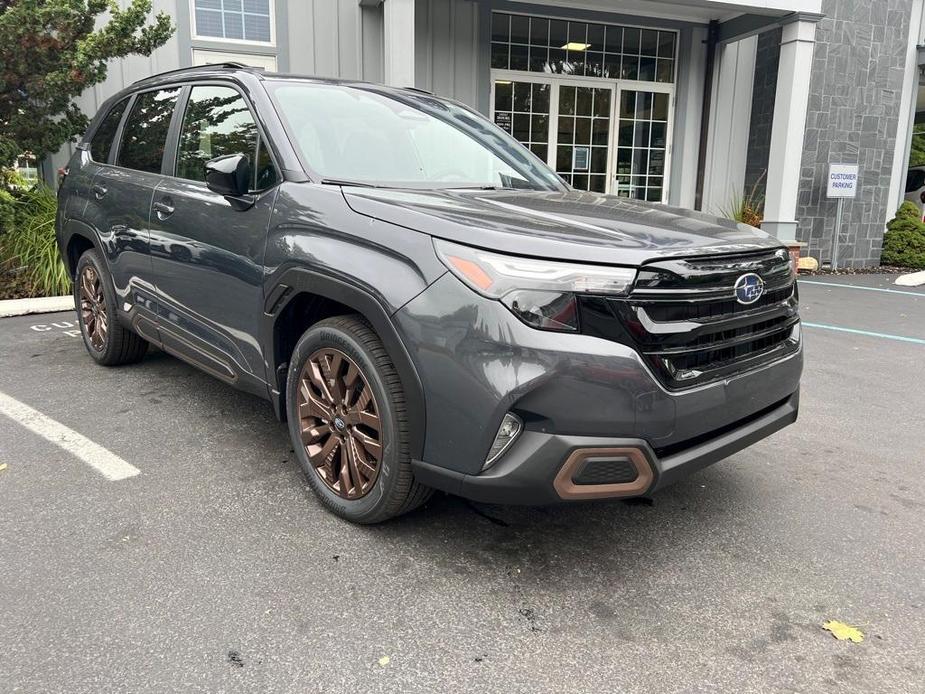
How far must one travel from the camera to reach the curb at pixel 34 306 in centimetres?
670

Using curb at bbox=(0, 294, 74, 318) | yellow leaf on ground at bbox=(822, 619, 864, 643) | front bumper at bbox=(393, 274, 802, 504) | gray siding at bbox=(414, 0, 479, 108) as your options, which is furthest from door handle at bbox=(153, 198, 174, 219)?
gray siding at bbox=(414, 0, 479, 108)

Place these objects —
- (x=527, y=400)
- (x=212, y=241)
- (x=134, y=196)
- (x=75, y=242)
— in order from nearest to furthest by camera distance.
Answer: (x=527, y=400), (x=212, y=241), (x=134, y=196), (x=75, y=242)

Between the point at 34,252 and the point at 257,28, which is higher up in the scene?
the point at 257,28

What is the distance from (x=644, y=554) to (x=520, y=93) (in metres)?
9.25

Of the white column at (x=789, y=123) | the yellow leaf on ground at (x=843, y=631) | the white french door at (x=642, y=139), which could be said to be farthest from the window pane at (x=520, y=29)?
the yellow leaf on ground at (x=843, y=631)

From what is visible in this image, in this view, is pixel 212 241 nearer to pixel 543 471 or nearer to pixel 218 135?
pixel 218 135

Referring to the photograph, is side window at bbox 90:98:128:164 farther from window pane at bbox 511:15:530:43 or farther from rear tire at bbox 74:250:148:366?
window pane at bbox 511:15:530:43

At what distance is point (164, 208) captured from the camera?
3.62 metres

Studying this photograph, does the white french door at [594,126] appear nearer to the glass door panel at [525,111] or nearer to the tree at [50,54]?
the glass door panel at [525,111]

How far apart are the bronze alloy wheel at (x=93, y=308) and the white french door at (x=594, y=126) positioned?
23.3ft

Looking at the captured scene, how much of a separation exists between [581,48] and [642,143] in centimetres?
181

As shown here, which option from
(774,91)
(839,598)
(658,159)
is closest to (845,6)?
(774,91)

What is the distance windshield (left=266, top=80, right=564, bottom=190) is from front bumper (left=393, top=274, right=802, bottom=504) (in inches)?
40.1

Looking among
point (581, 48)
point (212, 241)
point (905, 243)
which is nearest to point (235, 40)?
point (581, 48)
